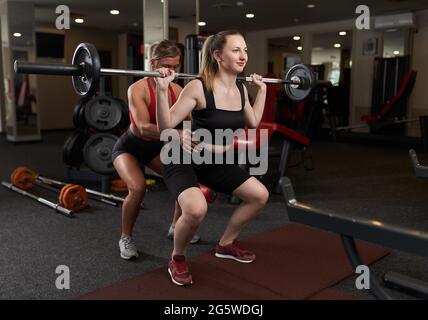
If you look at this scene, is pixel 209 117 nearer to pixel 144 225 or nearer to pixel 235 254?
pixel 235 254

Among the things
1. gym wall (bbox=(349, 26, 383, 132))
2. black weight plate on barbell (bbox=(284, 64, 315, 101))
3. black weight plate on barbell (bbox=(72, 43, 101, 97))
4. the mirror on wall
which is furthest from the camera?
the mirror on wall

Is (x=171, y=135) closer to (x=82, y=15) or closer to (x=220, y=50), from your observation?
(x=220, y=50)

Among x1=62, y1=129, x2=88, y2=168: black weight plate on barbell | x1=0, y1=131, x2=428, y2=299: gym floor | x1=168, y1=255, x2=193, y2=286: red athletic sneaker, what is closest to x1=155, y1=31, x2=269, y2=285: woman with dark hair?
x1=168, y1=255, x2=193, y2=286: red athletic sneaker

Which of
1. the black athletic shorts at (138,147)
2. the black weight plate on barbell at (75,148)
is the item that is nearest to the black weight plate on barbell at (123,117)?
the black weight plate on barbell at (75,148)

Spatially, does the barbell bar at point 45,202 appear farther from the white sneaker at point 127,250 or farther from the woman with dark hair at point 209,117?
the woman with dark hair at point 209,117

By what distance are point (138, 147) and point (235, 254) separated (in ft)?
2.35

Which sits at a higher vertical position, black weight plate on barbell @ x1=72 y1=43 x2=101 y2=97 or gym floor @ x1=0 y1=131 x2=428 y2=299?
black weight plate on barbell @ x1=72 y1=43 x2=101 y2=97

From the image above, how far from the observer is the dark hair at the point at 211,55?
66.6 inches

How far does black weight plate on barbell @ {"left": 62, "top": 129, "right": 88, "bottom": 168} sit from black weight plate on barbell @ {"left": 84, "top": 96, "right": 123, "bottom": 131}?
0.28m

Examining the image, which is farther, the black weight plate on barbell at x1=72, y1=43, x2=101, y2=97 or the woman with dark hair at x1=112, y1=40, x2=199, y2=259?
the woman with dark hair at x1=112, y1=40, x2=199, y2=259

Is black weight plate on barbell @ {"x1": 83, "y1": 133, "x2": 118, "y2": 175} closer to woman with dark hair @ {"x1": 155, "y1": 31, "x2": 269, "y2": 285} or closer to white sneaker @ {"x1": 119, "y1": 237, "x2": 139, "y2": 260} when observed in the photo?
white sneaker @ {"x1": 119, "y1": 237, "x2": 139, "y2": 260}

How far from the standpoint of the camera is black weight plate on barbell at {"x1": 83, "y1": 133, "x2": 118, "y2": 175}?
340 centimetres

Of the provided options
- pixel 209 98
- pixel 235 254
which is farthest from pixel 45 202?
pixel 209 98

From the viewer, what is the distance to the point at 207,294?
1.71 m
